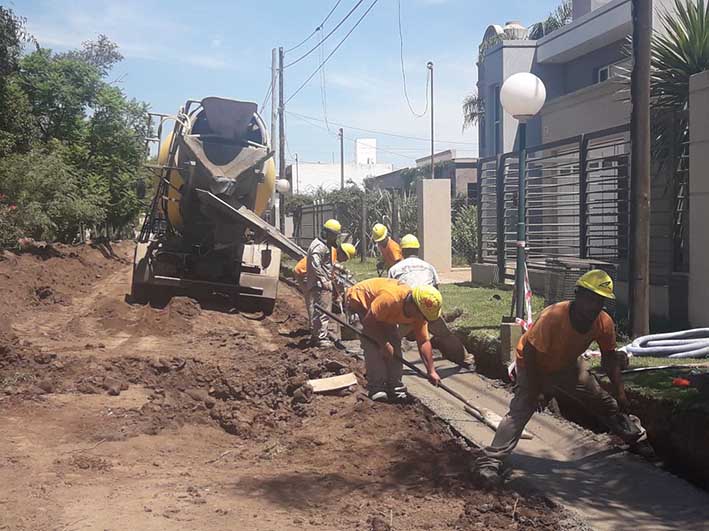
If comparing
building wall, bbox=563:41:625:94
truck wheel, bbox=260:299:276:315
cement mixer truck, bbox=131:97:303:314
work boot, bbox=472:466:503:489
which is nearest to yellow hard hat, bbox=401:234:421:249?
cement mixer truck, bbox=131:97:303:314

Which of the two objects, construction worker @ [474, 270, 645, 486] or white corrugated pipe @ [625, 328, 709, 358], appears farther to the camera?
white corrugated pipe @ [625, 328, 709, 358]

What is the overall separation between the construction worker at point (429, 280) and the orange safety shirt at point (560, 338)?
134 inches

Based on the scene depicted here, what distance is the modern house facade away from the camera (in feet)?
36.4

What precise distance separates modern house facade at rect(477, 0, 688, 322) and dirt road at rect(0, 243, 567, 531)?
468cm

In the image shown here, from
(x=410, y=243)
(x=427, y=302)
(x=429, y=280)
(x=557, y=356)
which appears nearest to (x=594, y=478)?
(x=557, y=356)

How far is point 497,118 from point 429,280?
60.8 feet

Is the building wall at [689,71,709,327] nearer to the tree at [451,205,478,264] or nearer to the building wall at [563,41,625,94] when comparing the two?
the building wall at [563,41,625,94]

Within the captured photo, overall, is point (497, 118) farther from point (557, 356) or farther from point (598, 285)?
point (598, 285)

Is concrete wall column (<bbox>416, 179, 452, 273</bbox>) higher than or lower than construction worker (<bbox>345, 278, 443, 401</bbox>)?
higher

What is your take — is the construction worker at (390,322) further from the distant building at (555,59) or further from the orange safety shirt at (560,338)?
the distant building at (555,59)

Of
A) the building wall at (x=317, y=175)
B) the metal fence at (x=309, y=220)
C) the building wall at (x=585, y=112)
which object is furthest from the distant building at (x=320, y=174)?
the building wall at (x=585, y=112)

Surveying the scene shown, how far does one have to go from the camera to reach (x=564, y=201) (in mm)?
15430

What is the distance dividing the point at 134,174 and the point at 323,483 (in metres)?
24.0

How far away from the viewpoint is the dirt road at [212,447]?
490cm
